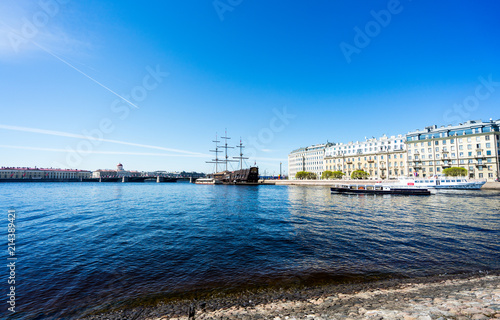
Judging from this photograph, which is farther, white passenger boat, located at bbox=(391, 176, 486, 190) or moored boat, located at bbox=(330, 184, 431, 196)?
white passenger boat, located at bbox=(391, 176, 486, 190)

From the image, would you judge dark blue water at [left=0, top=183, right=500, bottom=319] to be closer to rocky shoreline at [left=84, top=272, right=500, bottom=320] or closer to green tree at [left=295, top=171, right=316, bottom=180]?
rocky shoreline at [left=84, top=272, right=500, bottom=320]

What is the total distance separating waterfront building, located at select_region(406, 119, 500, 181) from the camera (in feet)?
276

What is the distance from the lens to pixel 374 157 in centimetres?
11706

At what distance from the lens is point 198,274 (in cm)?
1171

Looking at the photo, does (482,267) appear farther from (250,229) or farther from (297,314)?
(250,229)

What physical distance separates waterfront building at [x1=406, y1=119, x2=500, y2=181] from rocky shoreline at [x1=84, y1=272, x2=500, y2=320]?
103 meters

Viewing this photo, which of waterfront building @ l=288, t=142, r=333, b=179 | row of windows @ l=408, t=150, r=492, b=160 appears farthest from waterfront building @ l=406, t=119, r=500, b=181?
waterfront building @ l=288, t=142, r=333, b=179

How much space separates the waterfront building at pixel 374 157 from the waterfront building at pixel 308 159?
962 cm

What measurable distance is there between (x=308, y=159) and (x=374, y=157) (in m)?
45.8

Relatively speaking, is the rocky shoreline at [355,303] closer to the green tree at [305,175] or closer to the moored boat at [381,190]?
the moored boat at [381,190]

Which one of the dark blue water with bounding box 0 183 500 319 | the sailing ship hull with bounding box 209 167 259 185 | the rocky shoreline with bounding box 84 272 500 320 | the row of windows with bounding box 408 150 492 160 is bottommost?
the dark blue water with bounding box 0 183 500 319

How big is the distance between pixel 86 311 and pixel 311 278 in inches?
376

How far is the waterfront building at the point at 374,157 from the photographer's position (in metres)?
109

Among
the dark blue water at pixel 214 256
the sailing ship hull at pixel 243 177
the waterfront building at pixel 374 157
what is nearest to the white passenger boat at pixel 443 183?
the waterfront building at pixel 374 157
